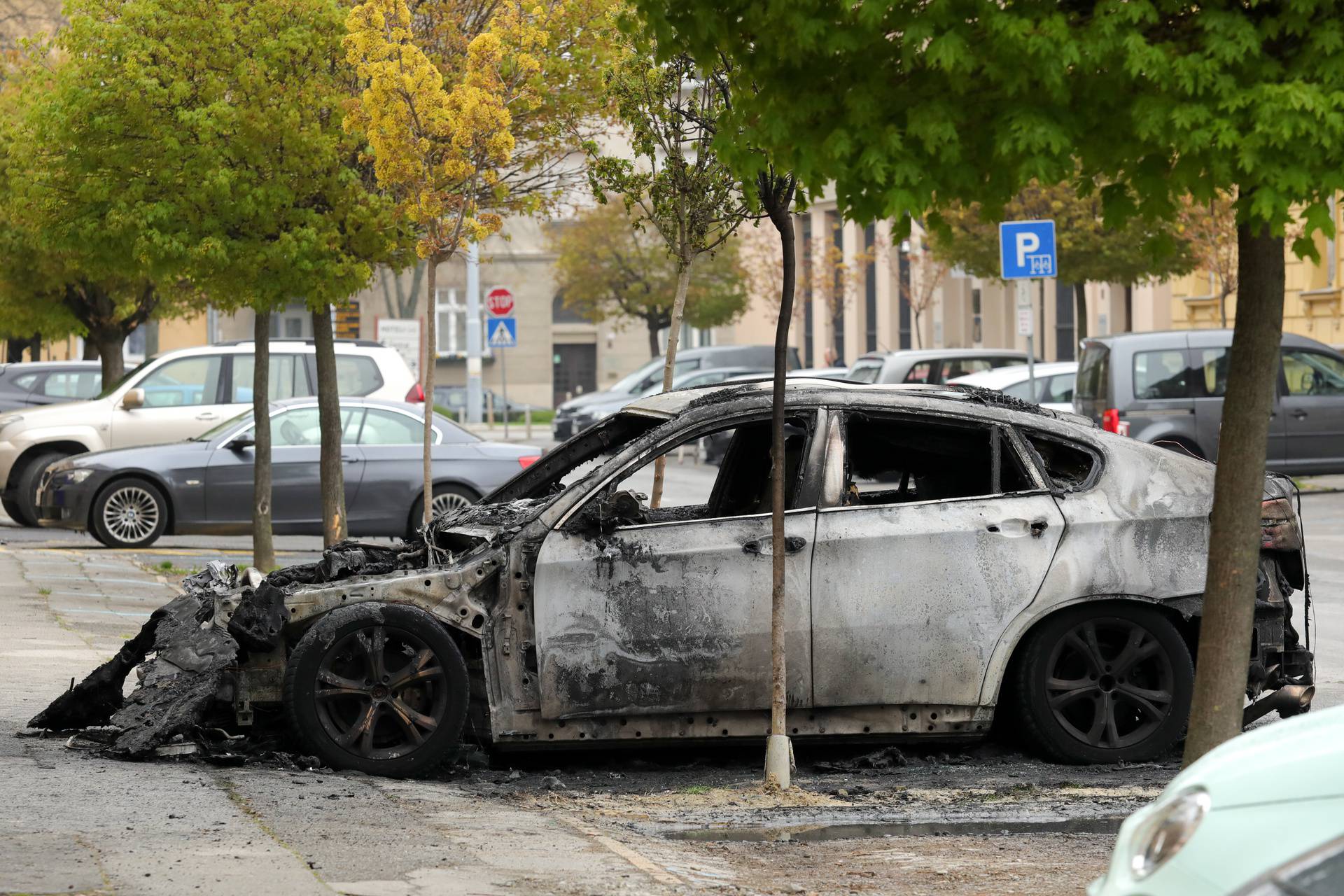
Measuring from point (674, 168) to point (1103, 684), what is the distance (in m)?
4.59

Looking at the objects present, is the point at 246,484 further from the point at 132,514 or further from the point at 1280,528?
the point at 1280,528

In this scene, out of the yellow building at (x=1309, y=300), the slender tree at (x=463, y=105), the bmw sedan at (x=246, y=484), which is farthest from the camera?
the yellow building at (x=1309, y=300)

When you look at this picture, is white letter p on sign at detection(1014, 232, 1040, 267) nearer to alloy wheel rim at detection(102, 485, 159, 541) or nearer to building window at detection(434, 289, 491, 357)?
alloy wheel rim at detection(102, 485, 159, 541)

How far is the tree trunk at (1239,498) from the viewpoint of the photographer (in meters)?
5.99

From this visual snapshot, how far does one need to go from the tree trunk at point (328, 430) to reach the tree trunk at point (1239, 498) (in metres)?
9.06

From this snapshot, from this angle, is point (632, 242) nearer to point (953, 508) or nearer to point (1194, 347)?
point (1194, 347)

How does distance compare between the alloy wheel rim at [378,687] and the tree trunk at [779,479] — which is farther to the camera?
the alloy wheel rim at [378,687]

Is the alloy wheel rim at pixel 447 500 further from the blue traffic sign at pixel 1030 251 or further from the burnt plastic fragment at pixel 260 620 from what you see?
the burnt plastic fragment at pixel 260 620

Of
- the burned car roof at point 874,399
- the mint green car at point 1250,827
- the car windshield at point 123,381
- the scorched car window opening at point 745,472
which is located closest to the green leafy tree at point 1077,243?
the car windshield at point 123,381

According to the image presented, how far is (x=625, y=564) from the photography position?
748 centimetres

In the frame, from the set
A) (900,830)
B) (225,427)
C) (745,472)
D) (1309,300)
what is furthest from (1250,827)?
(1309,300)

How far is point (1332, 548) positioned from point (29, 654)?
1178cm

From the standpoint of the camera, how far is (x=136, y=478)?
1716 cm

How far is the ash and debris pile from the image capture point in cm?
750
